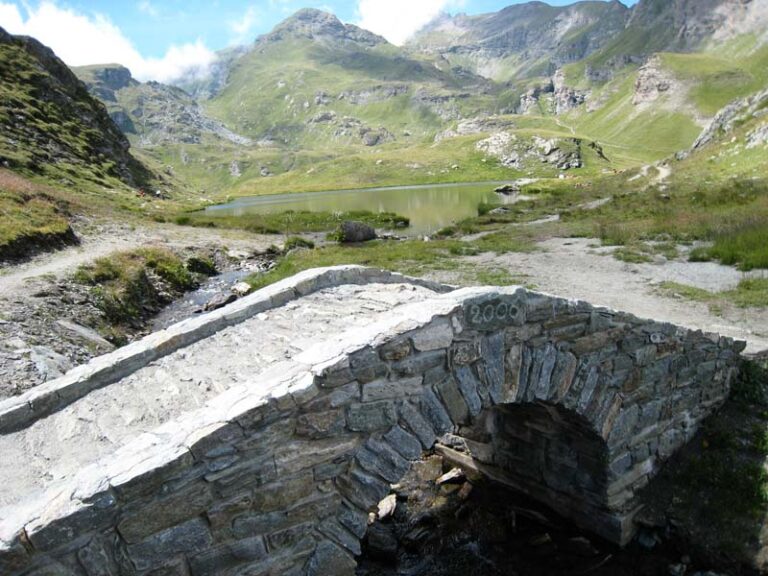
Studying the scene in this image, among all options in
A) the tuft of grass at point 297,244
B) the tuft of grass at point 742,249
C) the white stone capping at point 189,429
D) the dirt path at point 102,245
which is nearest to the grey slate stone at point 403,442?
the white stone capping at point 189,429

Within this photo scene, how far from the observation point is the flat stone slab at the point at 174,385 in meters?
6.32

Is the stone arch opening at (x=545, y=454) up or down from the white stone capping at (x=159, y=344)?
down

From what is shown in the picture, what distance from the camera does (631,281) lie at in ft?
70.7

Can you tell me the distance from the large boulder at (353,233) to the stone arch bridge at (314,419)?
30445 millimetres

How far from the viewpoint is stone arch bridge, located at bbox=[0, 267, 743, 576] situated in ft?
16.7

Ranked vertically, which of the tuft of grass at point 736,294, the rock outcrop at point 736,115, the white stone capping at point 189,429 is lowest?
the tuft of grass at point 736,294

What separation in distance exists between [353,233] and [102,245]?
18020mm

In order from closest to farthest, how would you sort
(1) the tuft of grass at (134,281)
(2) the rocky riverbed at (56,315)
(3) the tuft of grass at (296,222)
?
(2) the rocky riverbed at (56,315)
(1) the tuft of grass at (134,281)
(3) the tuft of grass at (296,222)

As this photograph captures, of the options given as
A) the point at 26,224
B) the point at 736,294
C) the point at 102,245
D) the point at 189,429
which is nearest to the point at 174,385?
the point at 189,429

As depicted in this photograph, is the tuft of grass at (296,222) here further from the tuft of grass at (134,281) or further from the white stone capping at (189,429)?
the white stone capping at (189,429)

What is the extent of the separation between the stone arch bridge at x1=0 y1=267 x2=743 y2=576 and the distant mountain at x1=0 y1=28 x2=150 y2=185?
55.9 metres

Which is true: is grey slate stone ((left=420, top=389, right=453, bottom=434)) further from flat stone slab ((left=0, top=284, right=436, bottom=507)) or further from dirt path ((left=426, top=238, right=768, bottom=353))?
dirt path ((left=426, top=238, right=768, bottom=353))

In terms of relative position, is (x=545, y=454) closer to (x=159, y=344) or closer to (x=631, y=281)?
(x=159, y=344)

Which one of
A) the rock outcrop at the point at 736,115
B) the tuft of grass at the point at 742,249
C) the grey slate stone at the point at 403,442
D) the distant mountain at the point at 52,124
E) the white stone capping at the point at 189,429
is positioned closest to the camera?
the white stone capping at the point at 189,429
